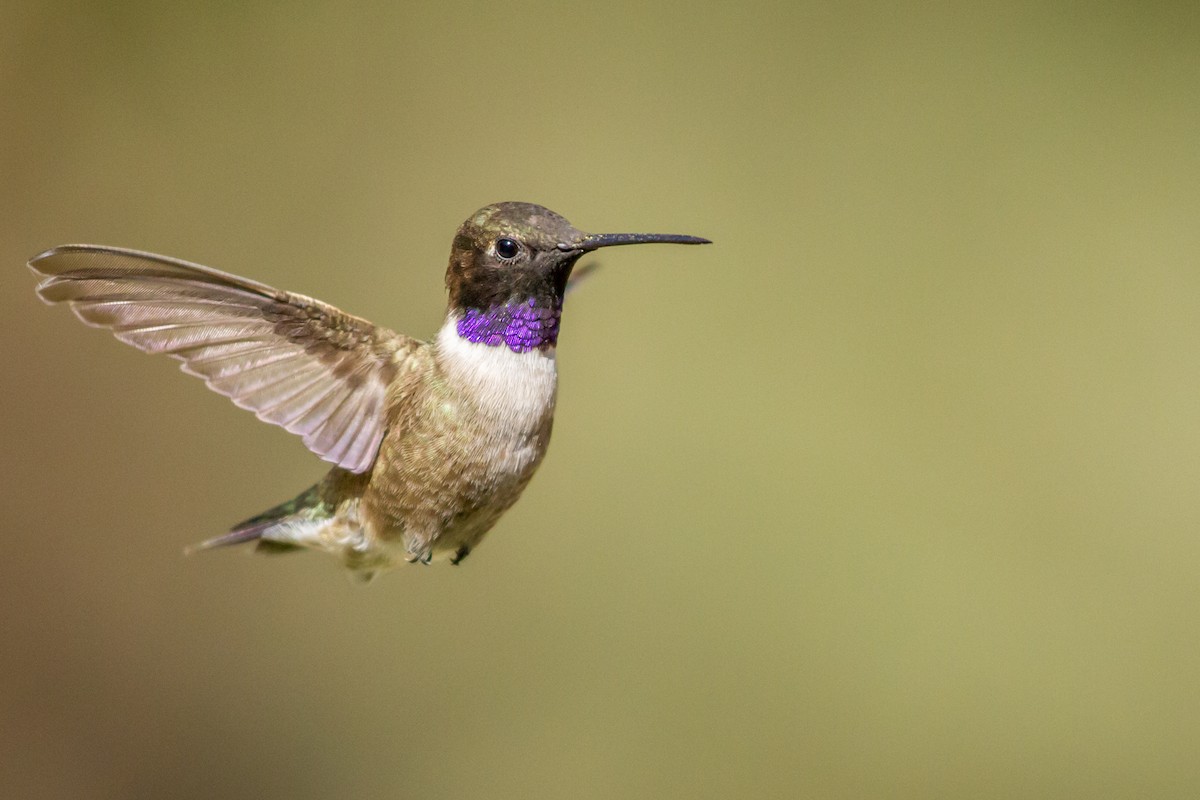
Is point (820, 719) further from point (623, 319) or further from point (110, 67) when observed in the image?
point (110, 67)

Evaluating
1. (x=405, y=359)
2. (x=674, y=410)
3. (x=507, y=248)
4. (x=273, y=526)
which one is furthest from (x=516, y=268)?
(x=674, y=410)

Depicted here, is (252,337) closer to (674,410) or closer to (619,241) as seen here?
(619,241)

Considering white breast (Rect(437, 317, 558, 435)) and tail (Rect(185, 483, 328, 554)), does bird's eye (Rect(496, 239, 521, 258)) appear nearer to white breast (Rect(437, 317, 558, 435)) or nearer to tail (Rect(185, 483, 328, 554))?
white breast (Rect(437, 317, 558, 435))

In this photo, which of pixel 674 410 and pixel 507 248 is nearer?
pixel 507 248

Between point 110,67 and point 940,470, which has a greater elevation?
point 110,67

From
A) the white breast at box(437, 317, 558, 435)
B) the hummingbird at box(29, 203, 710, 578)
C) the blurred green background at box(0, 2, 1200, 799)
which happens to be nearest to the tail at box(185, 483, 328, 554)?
the hummingbird at box(29, 203, 710, 578)

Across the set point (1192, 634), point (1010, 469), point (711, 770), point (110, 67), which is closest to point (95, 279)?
point (110, 67)
